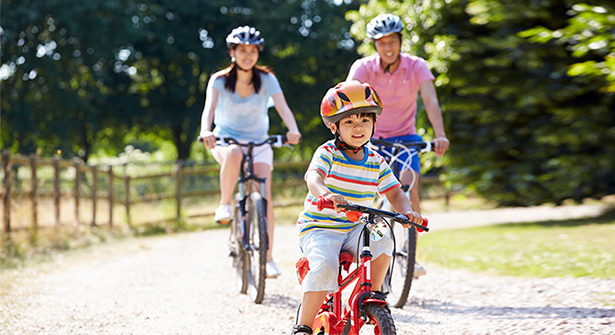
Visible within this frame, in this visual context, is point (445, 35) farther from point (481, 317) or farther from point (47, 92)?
point (47, 92)

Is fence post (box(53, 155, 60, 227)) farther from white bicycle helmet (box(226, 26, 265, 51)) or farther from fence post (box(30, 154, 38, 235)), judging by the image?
white bicycle helmet (box(226, 26, 265, 51))

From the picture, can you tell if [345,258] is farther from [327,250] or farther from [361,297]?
[361,297]

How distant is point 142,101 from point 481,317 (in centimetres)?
2200

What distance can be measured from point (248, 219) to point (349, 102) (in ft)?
6.52

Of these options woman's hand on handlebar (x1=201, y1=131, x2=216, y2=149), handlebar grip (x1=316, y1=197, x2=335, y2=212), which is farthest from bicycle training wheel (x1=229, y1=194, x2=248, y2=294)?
handlebar grip (x1=316, y1=197, x2=335, y2=212)

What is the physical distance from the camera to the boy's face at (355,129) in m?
2.77

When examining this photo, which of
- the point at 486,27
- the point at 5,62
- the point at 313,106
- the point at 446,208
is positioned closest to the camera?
the point at 486,27

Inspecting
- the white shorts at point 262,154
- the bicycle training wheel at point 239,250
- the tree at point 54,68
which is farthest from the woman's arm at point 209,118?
the tree at point 54,68

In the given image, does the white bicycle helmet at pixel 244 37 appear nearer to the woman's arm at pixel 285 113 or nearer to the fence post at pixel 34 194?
the woman's arm at pixel 285 113

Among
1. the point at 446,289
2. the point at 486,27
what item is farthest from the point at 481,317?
the point at 486,27

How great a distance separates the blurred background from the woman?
116 inches

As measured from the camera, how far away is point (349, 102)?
2.73 metres

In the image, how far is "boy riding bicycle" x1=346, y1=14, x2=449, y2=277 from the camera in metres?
4.30

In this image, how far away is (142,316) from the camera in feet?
13.2
